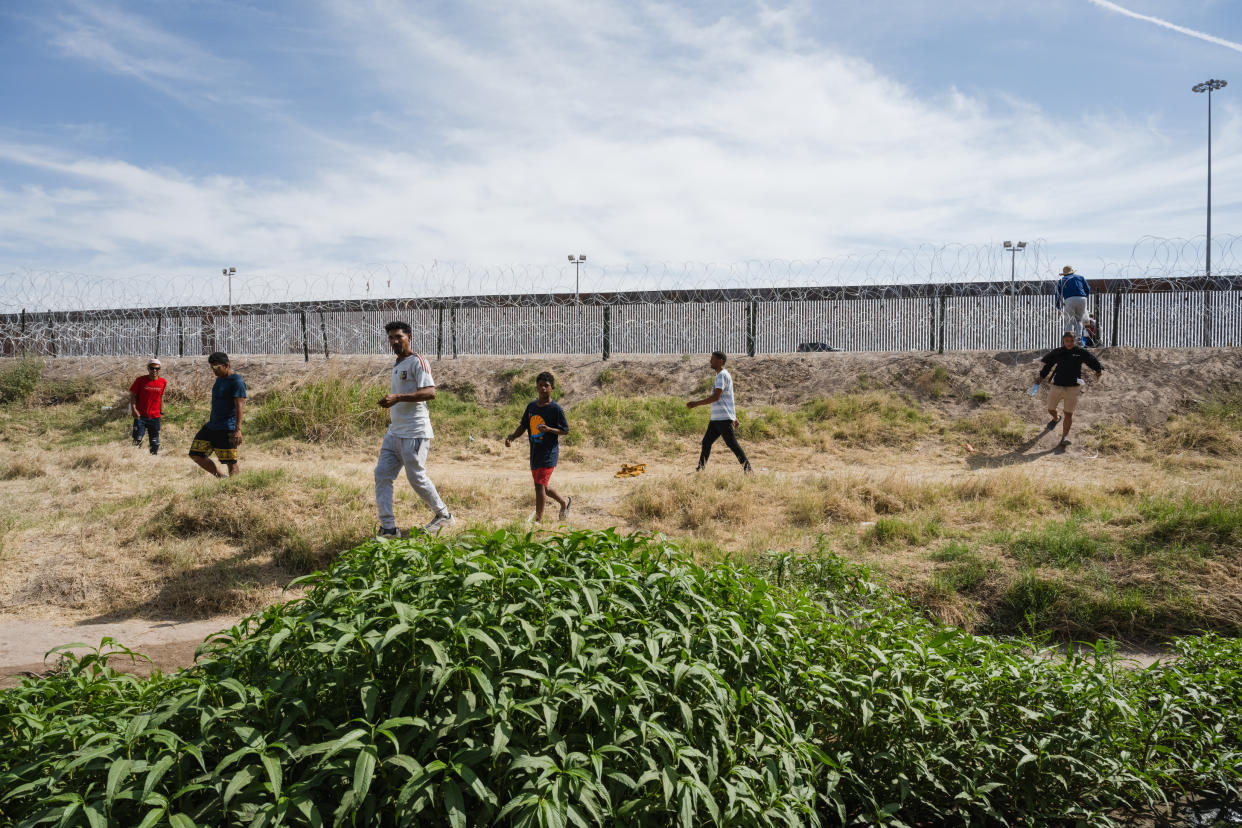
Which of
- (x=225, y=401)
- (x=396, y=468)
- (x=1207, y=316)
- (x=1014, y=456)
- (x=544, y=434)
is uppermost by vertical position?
(x=1207, y=316)

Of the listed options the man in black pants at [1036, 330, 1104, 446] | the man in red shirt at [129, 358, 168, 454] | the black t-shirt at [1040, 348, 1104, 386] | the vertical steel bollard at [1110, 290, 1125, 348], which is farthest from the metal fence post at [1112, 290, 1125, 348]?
the man in red shirt at [129, 358, 168, 454]

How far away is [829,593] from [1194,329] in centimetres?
1817

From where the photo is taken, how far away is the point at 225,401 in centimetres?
891

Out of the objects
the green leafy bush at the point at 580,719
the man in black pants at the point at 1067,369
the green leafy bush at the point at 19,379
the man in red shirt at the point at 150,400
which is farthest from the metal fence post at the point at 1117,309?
the green leafy bush at the point at 19,379

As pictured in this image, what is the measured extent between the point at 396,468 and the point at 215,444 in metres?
3.14

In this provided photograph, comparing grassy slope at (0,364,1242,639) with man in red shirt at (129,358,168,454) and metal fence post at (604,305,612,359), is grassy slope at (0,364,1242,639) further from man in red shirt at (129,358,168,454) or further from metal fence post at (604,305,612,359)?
metal fence post at (604,305,612,359)

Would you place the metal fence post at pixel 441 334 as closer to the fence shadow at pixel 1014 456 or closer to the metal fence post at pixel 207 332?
the metal fence post at pixel 207 332

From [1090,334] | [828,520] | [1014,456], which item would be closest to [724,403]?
[828,520]

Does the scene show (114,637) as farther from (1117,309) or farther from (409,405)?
(1117,309)

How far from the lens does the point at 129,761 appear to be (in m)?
2.31

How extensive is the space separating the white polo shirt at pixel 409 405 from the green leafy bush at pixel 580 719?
3496mm

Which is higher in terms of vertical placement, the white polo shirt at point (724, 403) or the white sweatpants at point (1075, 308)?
the white sweatpants at point (1075, 308)

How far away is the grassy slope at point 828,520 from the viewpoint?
6281 mm

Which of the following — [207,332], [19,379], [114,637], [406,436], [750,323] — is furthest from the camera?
[207,332]
